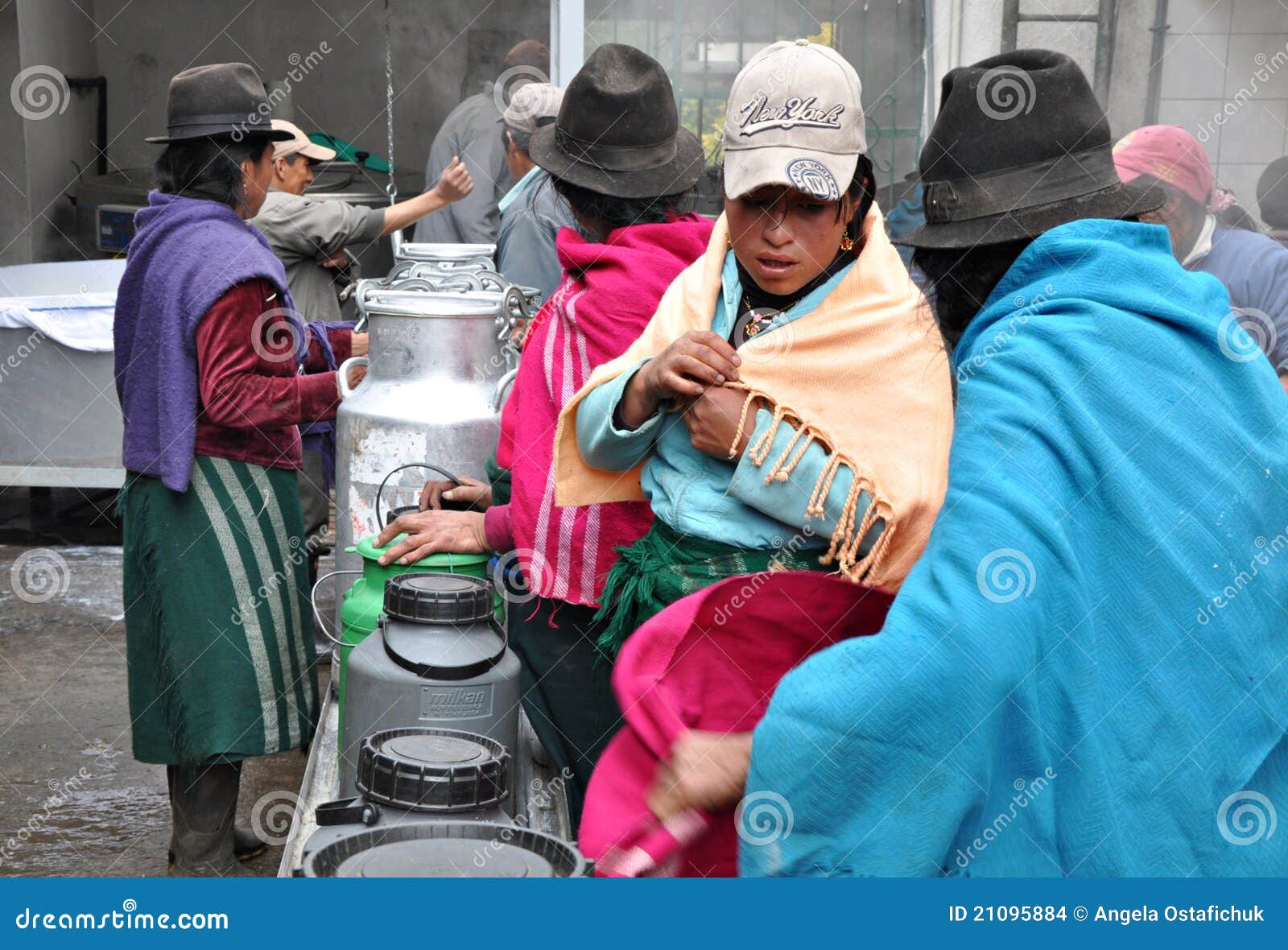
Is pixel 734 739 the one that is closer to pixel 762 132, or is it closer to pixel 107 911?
pixel 107 911

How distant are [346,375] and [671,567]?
1.57 m

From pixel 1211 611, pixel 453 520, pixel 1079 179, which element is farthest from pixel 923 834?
pixel 453 520

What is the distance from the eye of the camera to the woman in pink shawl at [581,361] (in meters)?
2.57

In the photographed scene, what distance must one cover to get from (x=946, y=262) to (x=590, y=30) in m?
5.07

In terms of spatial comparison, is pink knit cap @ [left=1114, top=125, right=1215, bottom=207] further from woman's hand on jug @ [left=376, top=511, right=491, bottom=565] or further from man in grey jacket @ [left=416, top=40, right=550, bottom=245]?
man in grey jacket @ [left=416, top=40, right=550, bottom=245]

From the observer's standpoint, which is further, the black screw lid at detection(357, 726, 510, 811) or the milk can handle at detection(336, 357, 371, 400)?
the milk can handle at detection(336, 357, 371, 400)

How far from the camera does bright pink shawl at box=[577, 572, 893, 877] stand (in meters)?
1.50

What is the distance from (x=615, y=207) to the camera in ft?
8.82

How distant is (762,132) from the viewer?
196 cm

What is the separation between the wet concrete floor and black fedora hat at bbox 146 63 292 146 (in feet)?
6.32

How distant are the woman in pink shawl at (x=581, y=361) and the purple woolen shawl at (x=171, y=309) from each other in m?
0.81

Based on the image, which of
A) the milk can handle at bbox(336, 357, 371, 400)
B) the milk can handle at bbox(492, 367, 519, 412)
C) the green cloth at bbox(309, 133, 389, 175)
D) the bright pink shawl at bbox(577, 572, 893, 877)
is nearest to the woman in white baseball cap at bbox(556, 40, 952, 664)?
the bright pink shawl at bbox(577, 572, 893, 877)

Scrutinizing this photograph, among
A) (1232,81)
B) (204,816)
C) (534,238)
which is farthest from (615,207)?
(1232,81)

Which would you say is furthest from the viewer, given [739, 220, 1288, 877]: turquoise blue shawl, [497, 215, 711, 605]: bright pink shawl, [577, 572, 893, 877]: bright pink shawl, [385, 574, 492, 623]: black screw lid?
[497, 215, 711, 605]: bright pink shawl
